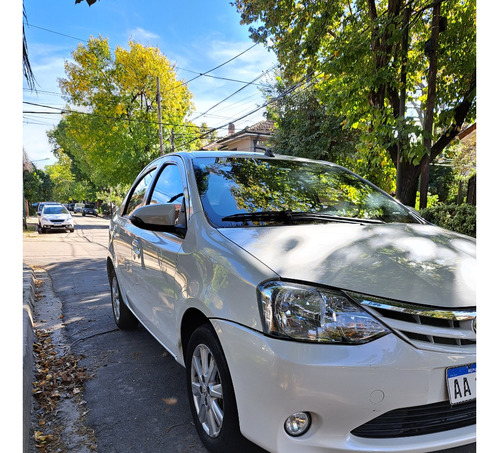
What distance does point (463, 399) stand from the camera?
68.2 inches

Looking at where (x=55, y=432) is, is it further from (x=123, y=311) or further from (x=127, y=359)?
(x=123, y=311)

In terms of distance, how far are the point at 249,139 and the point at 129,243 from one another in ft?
73.1

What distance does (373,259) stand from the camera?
1970 mm

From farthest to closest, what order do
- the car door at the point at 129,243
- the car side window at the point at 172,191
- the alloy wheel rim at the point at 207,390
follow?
the car door at the point at 129,243 → the car side window at the point at 172,191 → the alloy wheel rim at the point at 207,390

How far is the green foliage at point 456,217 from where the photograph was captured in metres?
7.37

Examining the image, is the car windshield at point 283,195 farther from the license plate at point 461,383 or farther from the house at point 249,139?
the house at point 249,139

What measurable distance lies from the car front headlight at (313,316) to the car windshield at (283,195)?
760 millimetres

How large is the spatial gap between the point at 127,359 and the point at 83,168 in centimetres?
4367

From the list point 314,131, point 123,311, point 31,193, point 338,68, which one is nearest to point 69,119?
point 31,193

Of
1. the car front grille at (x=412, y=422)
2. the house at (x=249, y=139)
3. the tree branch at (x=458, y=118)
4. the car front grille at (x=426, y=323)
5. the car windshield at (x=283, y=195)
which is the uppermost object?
the house at (x=249, y=139)

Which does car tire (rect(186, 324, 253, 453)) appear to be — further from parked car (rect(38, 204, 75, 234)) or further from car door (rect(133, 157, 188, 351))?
parked car (rect(38, 204, 75, 234))

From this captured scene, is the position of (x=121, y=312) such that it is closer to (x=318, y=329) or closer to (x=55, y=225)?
(x=318, y=329)

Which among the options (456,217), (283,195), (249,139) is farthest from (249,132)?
(283,195)

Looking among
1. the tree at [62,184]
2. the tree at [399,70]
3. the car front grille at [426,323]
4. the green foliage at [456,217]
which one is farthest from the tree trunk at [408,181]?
the tree at [62,184]
